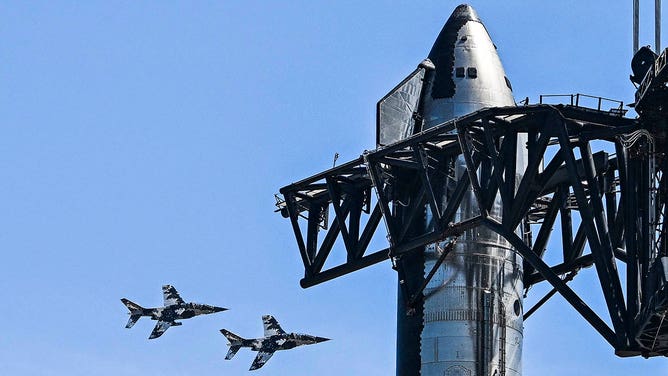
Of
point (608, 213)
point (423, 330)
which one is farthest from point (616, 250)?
point (423, 330)

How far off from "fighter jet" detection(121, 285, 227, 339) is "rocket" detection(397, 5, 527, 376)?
174ft

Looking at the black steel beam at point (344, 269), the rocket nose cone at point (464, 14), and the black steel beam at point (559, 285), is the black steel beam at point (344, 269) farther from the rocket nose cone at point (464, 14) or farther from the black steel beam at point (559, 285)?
the rocket nose cone at point (464, 14)

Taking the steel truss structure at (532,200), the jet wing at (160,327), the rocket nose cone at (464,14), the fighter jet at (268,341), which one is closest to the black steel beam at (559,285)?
the steel truss structure at (532,200)

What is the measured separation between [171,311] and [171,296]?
933mm

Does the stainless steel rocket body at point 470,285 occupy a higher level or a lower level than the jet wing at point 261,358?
lower

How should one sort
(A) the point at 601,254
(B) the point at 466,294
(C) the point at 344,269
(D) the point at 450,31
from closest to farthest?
1. (A) the point at 601,254
2. (B) the point at 466,294
3. (C) the point at 344,269
4. (D) the point at 450,31

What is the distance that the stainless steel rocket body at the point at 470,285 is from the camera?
62875 millimetres

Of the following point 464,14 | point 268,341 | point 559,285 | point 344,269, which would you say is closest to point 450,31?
point 464,14

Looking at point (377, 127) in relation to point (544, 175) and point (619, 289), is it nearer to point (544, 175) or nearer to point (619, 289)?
point (544, 175)

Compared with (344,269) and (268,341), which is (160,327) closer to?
(268,341)

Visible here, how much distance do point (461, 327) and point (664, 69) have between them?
12950 mm

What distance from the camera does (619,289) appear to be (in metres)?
56.3

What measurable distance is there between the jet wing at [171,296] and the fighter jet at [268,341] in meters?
6.11

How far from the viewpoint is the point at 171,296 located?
118 metres
